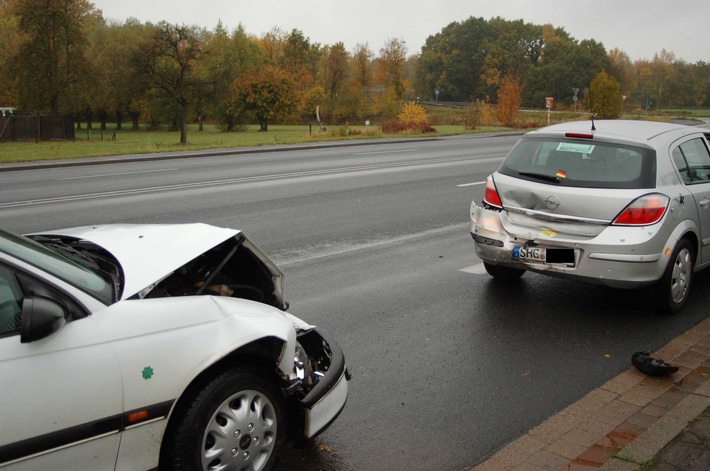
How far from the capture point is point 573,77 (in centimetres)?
10581

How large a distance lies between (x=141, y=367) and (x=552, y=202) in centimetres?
428

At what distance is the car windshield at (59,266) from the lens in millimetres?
2922

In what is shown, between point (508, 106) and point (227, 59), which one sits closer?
point (508, 106)

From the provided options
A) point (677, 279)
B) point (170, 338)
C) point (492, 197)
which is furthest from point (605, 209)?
point (170, 338)

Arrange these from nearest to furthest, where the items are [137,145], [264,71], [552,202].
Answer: [552,202] → [137,145] → [264,71]

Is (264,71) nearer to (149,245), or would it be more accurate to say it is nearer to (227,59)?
(227,59)

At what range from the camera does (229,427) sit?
313cm

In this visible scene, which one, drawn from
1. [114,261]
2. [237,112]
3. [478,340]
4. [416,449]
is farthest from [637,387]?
[237,112]

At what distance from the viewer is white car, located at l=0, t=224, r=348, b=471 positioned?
103 inches

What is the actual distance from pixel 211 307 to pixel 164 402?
0.49 metres

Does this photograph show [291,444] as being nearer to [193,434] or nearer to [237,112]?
[193,434]

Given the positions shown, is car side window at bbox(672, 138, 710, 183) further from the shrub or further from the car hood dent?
the shrub

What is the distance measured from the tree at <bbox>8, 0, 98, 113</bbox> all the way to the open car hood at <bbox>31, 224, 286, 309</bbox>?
51.8 metres

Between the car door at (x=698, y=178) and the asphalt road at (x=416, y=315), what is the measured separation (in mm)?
688
